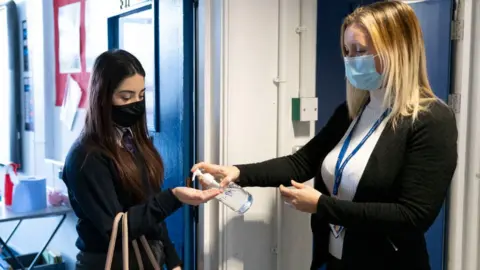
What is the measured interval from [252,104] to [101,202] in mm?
716

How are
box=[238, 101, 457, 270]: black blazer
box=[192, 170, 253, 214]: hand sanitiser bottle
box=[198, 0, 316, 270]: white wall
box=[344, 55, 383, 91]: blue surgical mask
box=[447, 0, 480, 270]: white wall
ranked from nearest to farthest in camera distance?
box=[238, 101, 457, 270]: black blazer, box=[344, 55, 383, 91]: blue surgical mask, box=[192, 170, 253, 214]: hand sanitiser bottle, box=[447, 0, 480, 270]: white wall, box=[198, 0, 316, 270]: white wall

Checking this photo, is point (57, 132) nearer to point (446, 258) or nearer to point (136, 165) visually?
point (136, 165)

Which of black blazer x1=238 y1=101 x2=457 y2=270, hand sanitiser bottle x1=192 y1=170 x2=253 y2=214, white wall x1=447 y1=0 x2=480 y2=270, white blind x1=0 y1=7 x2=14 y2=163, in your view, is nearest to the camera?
black blazer x1=238 y1=101 x2=457 y2=270

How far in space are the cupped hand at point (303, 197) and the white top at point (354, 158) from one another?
10cm

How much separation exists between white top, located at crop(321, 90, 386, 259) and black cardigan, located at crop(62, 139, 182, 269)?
476mm

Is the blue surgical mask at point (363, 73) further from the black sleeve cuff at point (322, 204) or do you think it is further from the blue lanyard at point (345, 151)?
the black sleeve cuff at point (322, 204)

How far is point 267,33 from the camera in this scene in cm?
188

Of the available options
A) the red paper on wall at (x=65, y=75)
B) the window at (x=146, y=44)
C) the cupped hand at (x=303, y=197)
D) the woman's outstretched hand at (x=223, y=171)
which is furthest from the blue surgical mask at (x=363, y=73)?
the red paper on wall at (x=65, y=75)

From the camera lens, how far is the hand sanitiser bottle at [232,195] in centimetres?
157

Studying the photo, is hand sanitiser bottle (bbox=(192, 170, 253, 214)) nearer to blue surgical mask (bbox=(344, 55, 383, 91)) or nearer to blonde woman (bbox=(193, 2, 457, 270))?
blonde woman (bbox=(193, 2, 457, 270))

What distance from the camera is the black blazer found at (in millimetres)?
1260

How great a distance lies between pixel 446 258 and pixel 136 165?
47.2 inches

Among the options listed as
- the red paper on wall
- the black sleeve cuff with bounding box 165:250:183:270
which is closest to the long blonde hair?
the black sleeve cuff with bounding box 165:250:183:270

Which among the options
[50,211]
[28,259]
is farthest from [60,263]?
[50,211]
